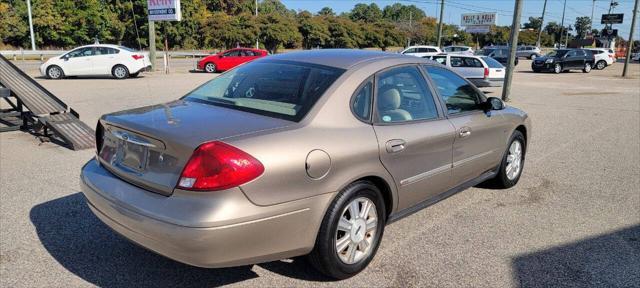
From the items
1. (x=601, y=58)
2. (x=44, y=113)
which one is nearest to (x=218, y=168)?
(x=44, y=113)

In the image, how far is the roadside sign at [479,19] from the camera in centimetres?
7025

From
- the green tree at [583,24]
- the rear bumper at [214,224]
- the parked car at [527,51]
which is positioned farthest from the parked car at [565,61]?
the green tree at [583,24]

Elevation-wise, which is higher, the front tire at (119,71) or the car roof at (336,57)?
the car roof at (336,57)

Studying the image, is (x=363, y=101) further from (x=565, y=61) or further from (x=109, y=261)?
(x=565, y=61)

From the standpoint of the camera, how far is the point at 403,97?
12.5ft

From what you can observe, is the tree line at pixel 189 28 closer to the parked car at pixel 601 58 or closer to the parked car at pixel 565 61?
the parked car at pixel 565 61

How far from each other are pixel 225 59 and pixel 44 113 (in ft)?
62.6

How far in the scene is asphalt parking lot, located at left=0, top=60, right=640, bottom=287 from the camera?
3.32 meters

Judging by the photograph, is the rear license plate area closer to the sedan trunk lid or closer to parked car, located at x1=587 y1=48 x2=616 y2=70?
the sedan trunk lid

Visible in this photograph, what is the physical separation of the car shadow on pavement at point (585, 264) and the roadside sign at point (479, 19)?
72065mm

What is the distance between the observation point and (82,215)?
437cm

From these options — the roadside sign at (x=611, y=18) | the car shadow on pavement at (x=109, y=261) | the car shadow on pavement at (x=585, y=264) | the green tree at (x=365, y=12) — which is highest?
the green tree at (x=365, y=12)

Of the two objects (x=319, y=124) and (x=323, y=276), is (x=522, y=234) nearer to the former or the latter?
(x=323, y=276)

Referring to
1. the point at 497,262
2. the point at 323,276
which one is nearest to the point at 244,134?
the point at 323,276
